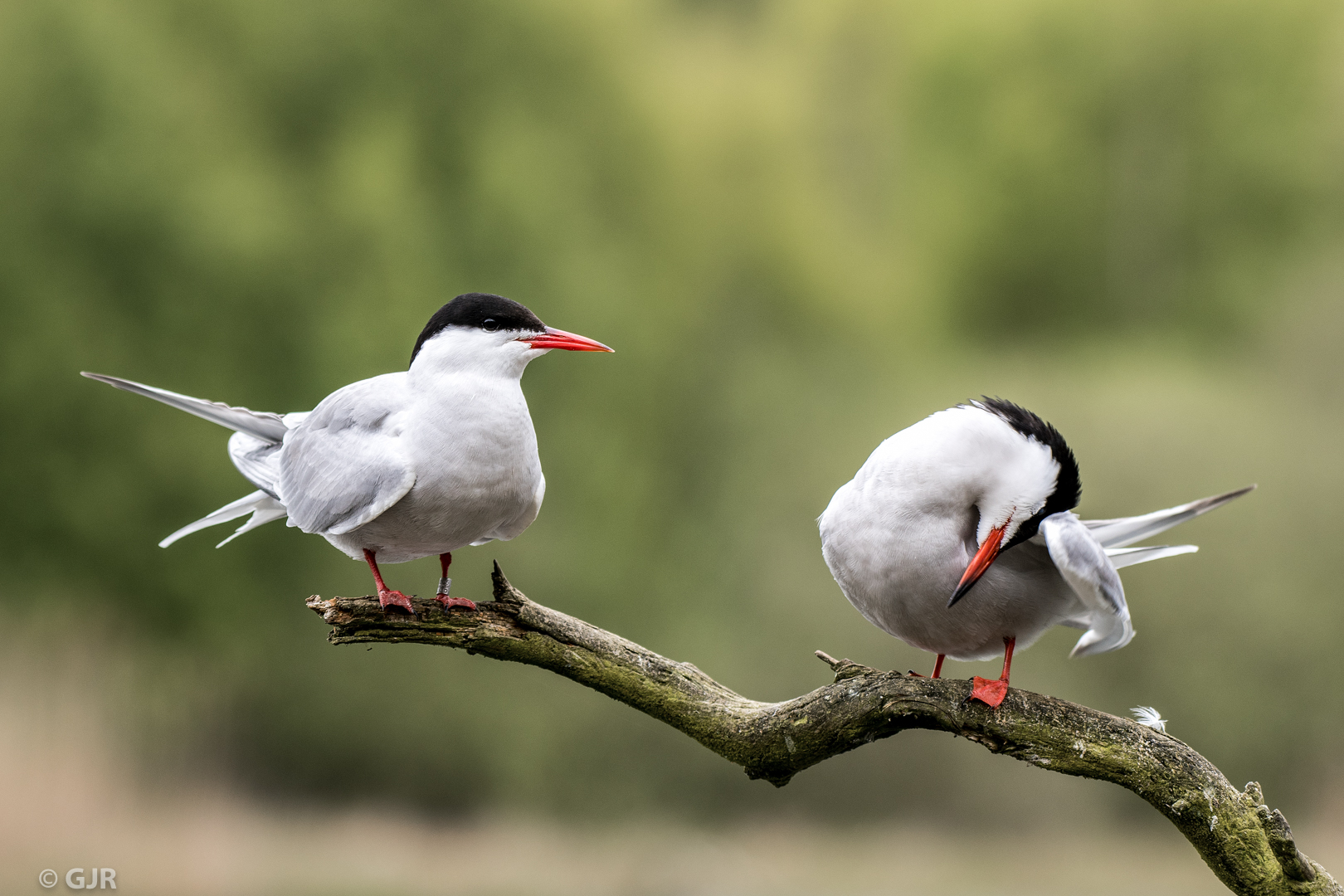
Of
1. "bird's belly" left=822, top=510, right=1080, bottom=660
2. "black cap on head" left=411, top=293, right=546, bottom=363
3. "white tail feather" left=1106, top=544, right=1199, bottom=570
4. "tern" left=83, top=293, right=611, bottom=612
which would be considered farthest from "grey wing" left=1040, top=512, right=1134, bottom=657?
"black cap on head" left=411, top=293, right=546, bottom=363

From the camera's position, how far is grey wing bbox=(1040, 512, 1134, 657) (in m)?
1.53

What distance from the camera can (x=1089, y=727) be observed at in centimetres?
165

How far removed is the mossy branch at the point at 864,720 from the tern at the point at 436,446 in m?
0.07

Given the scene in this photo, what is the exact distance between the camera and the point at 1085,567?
60.2 inches

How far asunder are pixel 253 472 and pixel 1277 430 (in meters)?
4.22

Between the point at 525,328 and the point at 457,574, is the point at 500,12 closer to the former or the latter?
the point at 457,574

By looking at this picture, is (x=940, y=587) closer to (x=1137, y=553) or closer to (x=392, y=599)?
(x=1137, y=553)

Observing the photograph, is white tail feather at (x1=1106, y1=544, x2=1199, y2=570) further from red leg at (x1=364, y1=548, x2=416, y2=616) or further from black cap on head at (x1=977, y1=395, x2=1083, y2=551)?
red leg at (x1=364, y1=548, x2=416, y2=616)

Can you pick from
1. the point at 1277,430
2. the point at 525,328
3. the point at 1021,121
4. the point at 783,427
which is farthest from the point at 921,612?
the point at 1021,121

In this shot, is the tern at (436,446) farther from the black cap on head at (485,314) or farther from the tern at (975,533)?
the tern at (975,533)

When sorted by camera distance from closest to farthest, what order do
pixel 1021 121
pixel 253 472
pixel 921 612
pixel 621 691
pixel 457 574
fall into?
pixel 921 612, pixel 621 691, pixel 253 472, pixel 457 574, pixel 1021 121

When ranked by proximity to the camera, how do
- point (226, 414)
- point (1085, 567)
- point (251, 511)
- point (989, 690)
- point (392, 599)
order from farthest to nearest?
point (251, 511), point (226, 414), point (392, 599), point (989, 690), point (1085, 567)

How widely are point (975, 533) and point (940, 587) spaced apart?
11cm

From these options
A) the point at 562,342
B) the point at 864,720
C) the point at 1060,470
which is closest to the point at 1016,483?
the point at 1060,470
